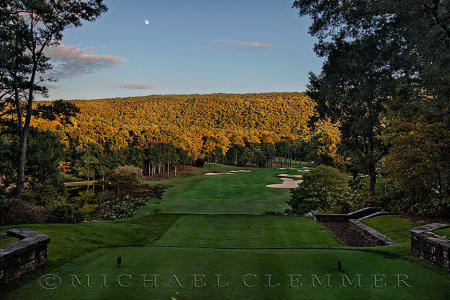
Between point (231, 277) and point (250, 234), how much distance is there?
8533mm

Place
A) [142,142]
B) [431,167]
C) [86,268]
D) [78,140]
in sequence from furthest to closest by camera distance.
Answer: [142,142]
[78,140]
[431,167]
[86,268]

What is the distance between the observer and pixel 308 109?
125750 mm

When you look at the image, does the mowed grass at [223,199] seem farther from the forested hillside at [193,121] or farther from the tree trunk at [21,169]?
the forested hillside at [193,121]

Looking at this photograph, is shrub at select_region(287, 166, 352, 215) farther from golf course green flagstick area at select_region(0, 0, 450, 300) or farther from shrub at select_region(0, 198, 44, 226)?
shrub at select_region(0, 198, 44, 226)

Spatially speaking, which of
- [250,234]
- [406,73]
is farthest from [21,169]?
[406,73]

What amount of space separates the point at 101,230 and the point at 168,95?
15595cm

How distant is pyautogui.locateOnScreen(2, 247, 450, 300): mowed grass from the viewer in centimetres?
454

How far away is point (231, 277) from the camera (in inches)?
208

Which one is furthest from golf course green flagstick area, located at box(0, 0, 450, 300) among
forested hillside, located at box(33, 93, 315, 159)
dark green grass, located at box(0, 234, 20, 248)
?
forested hillside, located at box(33, 93, 315, 159)

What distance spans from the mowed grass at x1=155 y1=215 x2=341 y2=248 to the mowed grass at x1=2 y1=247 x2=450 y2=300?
177 inches

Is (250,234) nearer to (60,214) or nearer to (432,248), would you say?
(432,248)

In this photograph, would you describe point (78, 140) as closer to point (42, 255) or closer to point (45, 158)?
point (45, 158)

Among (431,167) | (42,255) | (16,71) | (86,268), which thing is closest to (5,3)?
(16,71)

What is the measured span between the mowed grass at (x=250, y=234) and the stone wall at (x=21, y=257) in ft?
20.5
